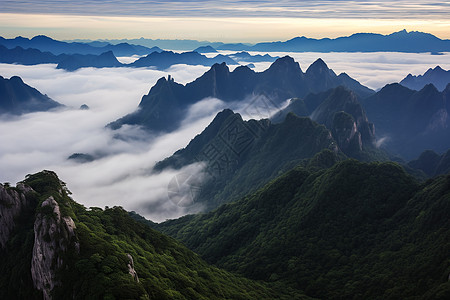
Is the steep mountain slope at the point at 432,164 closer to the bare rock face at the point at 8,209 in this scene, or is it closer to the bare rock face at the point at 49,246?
the bare rock face at the point at 49,246

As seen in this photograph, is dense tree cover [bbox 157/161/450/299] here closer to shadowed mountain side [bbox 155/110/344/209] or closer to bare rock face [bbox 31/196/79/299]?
shadowed mountain side [bbox 155/110/344/209]

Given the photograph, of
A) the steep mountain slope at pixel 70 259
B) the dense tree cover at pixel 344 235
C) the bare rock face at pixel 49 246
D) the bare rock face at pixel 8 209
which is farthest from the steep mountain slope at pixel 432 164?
the bare rock face at pixel 8 209

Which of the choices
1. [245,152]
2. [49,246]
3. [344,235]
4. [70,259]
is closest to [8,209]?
[49,246]

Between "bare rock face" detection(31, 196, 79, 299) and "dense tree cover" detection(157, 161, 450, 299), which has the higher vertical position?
"bare rock face" detection(31, 196, 79, 299)

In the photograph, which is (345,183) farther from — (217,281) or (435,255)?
(217,281)

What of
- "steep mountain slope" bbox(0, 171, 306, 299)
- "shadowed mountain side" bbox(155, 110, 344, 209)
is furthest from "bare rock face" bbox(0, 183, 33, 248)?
"shadowed mountain side" bbox(155, 110, 344, 209)

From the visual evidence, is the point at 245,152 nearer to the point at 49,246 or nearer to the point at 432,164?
the point at 432,164
